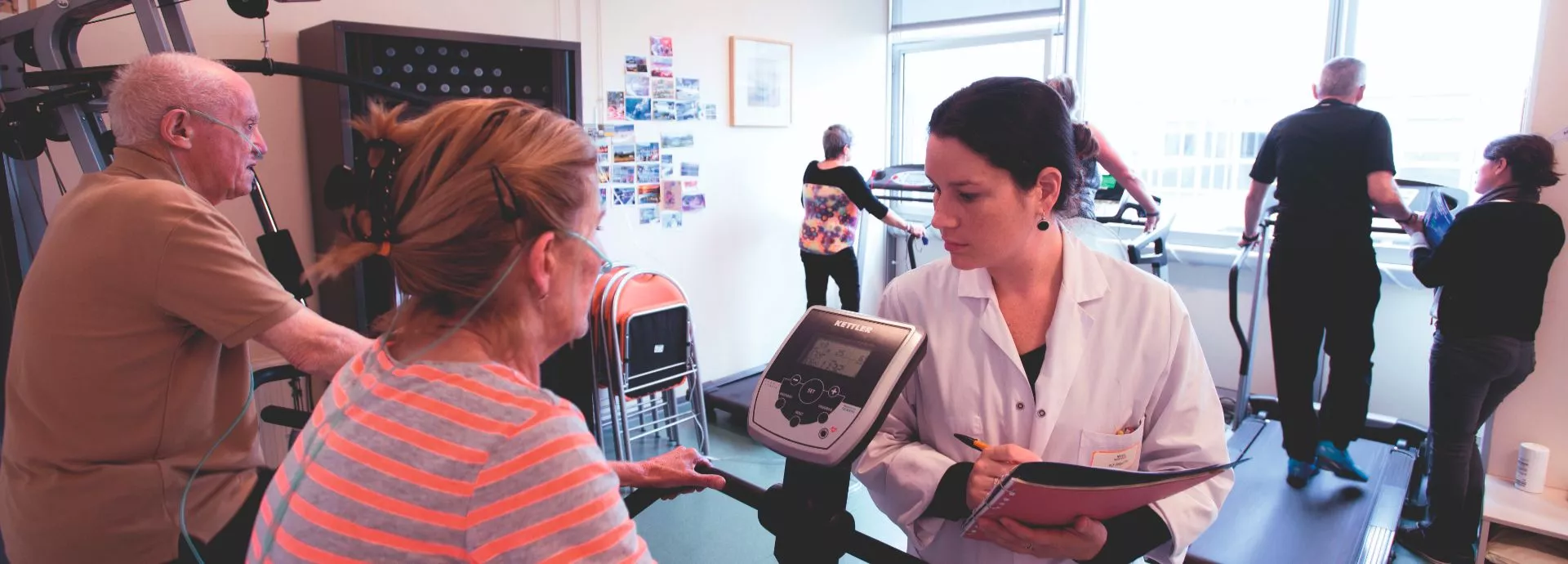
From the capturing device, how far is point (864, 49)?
585 cm

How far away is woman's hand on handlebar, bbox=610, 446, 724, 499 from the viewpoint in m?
1.20

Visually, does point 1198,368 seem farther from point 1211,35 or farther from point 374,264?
point 1211,35

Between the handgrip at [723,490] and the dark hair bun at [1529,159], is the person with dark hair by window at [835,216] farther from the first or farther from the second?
the handgrip at [723,490]

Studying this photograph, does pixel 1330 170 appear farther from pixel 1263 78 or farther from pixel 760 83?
→ pixel 760 83

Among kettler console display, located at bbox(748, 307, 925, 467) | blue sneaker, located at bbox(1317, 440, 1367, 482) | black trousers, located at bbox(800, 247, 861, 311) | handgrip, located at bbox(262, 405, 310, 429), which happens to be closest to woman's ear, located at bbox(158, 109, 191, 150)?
handgrip, located at bbox(262, 405, 310, 429)

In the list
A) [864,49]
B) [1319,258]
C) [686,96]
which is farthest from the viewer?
[864,49]

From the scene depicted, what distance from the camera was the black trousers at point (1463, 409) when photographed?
290 centimetres

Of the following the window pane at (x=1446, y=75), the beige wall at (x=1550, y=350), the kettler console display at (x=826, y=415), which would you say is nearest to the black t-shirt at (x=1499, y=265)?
the beige wall at (x=1550, y=350)

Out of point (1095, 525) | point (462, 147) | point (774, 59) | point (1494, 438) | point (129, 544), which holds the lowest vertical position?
point (1494, 438)

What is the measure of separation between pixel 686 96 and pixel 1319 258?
118 inches

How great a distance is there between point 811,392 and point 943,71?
5.23m

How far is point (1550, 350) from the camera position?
3.14 meters

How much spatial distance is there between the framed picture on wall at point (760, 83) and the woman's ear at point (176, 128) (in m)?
3.37

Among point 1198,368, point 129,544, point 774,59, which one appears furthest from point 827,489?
point 774,59
